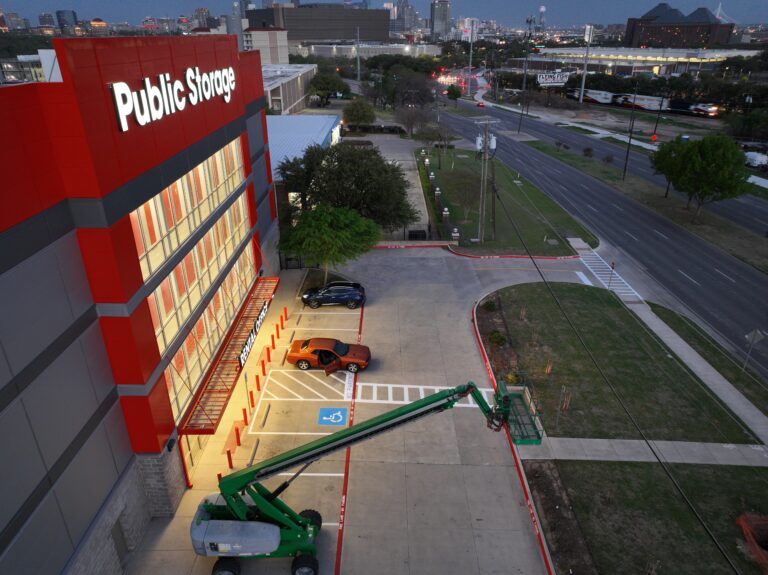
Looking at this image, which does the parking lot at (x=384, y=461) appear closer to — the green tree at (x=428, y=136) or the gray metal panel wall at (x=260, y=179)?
the gray metal panel wall at (x=260, y=179)

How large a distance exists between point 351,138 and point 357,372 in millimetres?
69715

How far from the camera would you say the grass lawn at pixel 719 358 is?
988 inches

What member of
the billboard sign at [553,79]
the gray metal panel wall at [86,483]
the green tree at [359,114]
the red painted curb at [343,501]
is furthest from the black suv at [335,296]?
the billboard sign at [553,79]

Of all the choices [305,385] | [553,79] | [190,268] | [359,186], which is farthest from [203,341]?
[553,79]

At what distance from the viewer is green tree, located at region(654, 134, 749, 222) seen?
148ft

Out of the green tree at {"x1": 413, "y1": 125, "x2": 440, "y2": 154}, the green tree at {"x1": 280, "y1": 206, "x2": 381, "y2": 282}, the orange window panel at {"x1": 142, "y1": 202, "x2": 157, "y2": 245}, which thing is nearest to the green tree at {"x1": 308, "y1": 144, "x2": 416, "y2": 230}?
the green tree at {"x1": 280, "y1": 206, "x2": 381, "y2": 282}

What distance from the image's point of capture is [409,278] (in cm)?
3703

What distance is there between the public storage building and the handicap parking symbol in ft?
15.2

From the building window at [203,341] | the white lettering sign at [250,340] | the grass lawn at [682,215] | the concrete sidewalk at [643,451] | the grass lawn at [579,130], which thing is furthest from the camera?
the grass lawn at [579,130]

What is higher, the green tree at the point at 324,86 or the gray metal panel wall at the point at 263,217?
the green tree at the point at 324,86

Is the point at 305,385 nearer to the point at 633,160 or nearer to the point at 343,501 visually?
the point at 343,501

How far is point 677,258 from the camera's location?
1628 inches

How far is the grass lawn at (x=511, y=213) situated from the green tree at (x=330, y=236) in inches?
463

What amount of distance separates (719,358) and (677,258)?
15.9 metres
